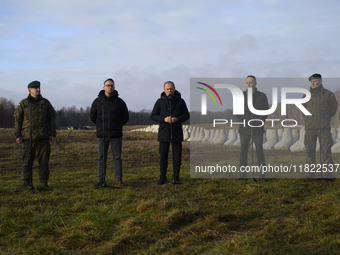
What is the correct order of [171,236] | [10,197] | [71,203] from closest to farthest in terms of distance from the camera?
[171,236] < [71,203] < [10,197]

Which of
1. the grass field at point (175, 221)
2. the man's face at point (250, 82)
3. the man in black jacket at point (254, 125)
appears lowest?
the grass field at point (175, 221)

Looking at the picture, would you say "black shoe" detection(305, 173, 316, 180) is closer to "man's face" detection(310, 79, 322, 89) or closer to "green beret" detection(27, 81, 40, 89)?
"man's face" detection(310, 79, 322, 89)

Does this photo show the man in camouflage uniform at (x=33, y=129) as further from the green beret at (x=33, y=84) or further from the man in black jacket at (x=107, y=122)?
the man in black jacket at (x=107, y=122)

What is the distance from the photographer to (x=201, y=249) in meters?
3.42

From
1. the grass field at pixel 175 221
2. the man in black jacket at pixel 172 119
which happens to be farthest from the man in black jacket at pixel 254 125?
the man in black jacket at pixel 172 119

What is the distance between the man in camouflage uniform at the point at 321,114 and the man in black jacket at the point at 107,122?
4253 mm

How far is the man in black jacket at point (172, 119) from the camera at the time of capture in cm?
694

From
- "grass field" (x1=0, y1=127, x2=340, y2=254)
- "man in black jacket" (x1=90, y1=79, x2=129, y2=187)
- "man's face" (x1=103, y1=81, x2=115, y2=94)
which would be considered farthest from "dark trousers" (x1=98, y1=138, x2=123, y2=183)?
"man's face" (x1=103, y1=81, x2=115, y2=94)

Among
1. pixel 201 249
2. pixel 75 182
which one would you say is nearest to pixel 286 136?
pixel 75 182

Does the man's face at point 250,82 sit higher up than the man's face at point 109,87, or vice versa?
the man's face at point 250,82

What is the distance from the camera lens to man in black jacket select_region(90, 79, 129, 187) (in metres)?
6.93

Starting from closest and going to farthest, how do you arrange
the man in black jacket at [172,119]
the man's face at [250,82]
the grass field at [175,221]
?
the grass field at [175,221] < the man in black jacket at [172,119] < the man's face at [250,82]

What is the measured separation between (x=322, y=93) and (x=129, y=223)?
5366 mm

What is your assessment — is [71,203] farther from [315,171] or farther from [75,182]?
[315,171]
